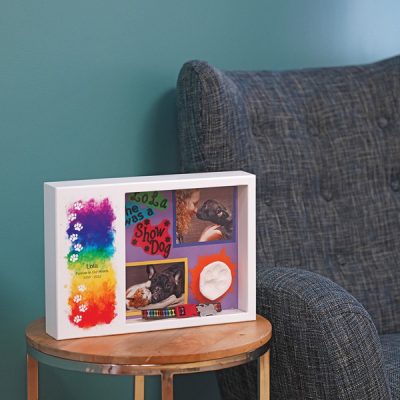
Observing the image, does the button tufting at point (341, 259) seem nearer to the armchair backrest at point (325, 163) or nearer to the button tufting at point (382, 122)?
the armchair backrest at point (325, 163)

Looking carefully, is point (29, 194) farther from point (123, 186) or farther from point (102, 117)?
point (123, 186)

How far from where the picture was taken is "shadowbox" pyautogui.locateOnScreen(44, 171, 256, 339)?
1502 millimetres

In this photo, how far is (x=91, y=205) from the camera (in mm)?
1503

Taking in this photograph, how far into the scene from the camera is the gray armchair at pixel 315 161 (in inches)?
75.0

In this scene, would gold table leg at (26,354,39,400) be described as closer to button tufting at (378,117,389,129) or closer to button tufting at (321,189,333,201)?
button tufting at (321,189,333,201)

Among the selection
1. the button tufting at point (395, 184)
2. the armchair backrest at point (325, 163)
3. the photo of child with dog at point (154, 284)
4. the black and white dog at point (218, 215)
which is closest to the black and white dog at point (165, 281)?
the photo of child with dog at point (154, 284)

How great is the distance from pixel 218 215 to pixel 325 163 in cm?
51

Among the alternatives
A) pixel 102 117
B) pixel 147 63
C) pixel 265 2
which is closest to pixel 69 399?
pixel 102 117

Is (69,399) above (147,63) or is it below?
below

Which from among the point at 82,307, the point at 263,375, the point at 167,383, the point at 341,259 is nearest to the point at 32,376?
the point at 82,307

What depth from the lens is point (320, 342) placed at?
1587mm

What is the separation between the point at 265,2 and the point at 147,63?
14.6 inches

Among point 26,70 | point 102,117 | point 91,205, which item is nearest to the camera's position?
point 91,205

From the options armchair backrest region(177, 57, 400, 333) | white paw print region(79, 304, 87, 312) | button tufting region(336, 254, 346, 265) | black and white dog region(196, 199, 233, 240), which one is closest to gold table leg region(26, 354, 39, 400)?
white paw print region(79, 304, 87, 312)
